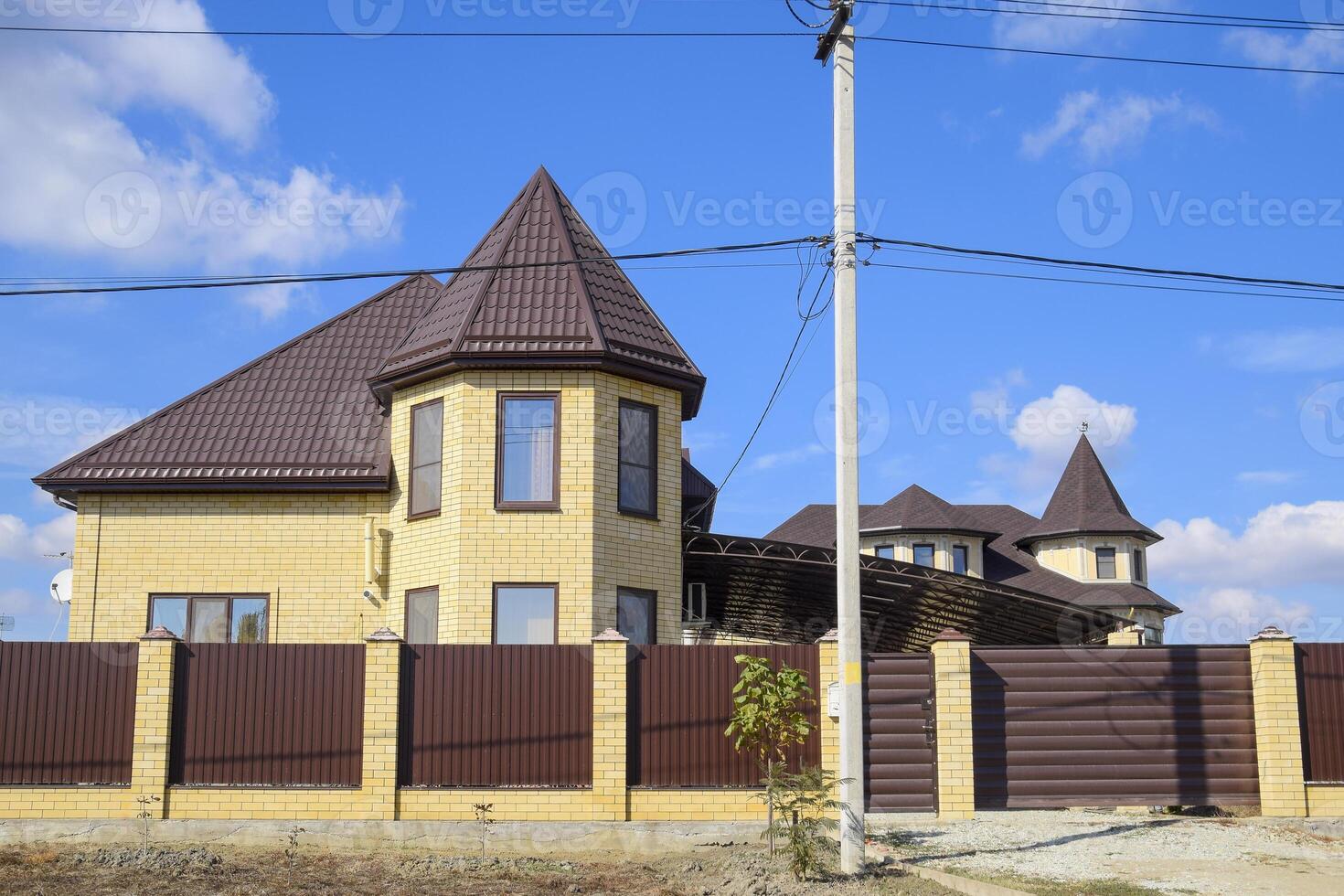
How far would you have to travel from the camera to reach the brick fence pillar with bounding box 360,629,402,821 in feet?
43.9

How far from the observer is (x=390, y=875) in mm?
11961

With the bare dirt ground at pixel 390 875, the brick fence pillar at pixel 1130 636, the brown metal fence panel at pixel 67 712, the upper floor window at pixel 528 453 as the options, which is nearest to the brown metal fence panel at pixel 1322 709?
the bare dirt ground at pixel 390 875

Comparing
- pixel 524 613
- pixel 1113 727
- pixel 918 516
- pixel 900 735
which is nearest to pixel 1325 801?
pixel 1113 727

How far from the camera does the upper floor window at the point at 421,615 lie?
16266mm

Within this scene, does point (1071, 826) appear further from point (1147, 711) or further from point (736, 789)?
point (736, 789)

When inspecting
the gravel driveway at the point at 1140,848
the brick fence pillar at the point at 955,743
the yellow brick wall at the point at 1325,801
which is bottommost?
the gravel driveway at the point at 1140,848

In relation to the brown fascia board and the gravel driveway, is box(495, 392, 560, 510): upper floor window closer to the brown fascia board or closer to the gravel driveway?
the brown fascia board

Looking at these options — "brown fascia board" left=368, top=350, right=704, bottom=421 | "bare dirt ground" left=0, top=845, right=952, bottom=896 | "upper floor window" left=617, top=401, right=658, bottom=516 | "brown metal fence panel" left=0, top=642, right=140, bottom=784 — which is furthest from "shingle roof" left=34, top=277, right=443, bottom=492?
"bare dirt ground" left=0, top=845, right=952, bottom=896

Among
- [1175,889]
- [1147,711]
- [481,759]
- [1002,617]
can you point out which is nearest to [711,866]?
[481,759]

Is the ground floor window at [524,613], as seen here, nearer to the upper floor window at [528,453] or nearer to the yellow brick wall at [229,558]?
the upper floor window at [528,453]

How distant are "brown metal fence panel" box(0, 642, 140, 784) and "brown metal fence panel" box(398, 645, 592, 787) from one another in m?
2.97

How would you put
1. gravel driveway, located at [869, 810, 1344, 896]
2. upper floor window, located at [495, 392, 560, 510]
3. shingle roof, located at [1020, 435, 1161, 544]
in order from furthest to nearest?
shingle roof, located at [1020, 435, 1161, 544]
upper floor window, located at [495, 392, 560, 510]
gravel driveway, located at [869, 810, 1344, 896]

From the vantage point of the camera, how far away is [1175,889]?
980 cm

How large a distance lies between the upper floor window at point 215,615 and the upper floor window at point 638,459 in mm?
5148
